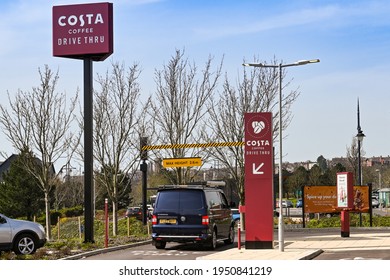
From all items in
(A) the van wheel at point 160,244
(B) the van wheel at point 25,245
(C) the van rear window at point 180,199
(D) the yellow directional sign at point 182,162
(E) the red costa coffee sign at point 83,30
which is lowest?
(A) the van wheel at point 160,244

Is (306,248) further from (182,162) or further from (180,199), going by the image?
(182,162)

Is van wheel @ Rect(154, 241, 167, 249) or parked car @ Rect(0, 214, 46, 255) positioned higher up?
parked car @ Rect(0, 214, 46, 255)

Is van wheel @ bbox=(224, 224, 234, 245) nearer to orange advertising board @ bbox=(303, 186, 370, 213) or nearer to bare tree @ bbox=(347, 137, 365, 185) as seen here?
orange advertising board @ bbox=(303, 186, 370, 213)

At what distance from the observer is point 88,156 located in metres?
25.2

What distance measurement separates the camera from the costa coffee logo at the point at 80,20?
24391 mm

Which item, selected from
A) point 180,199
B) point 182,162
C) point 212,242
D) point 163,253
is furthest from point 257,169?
point 182,162

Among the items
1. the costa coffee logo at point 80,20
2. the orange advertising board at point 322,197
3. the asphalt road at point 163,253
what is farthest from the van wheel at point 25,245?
the orange advertising board at point 322,197

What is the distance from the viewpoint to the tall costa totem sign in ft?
70.7

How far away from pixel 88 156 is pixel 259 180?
667cm

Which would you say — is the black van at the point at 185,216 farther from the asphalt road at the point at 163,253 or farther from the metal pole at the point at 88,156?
the metal pole at the point at 88,156

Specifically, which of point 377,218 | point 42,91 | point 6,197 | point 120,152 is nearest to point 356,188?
point 377,218

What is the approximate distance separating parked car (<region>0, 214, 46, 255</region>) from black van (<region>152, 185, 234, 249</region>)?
3653 mm

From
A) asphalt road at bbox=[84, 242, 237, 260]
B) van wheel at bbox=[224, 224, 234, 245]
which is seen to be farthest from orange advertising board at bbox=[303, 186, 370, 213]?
asphalt road at bbox=[84, 242, 237, 260]
